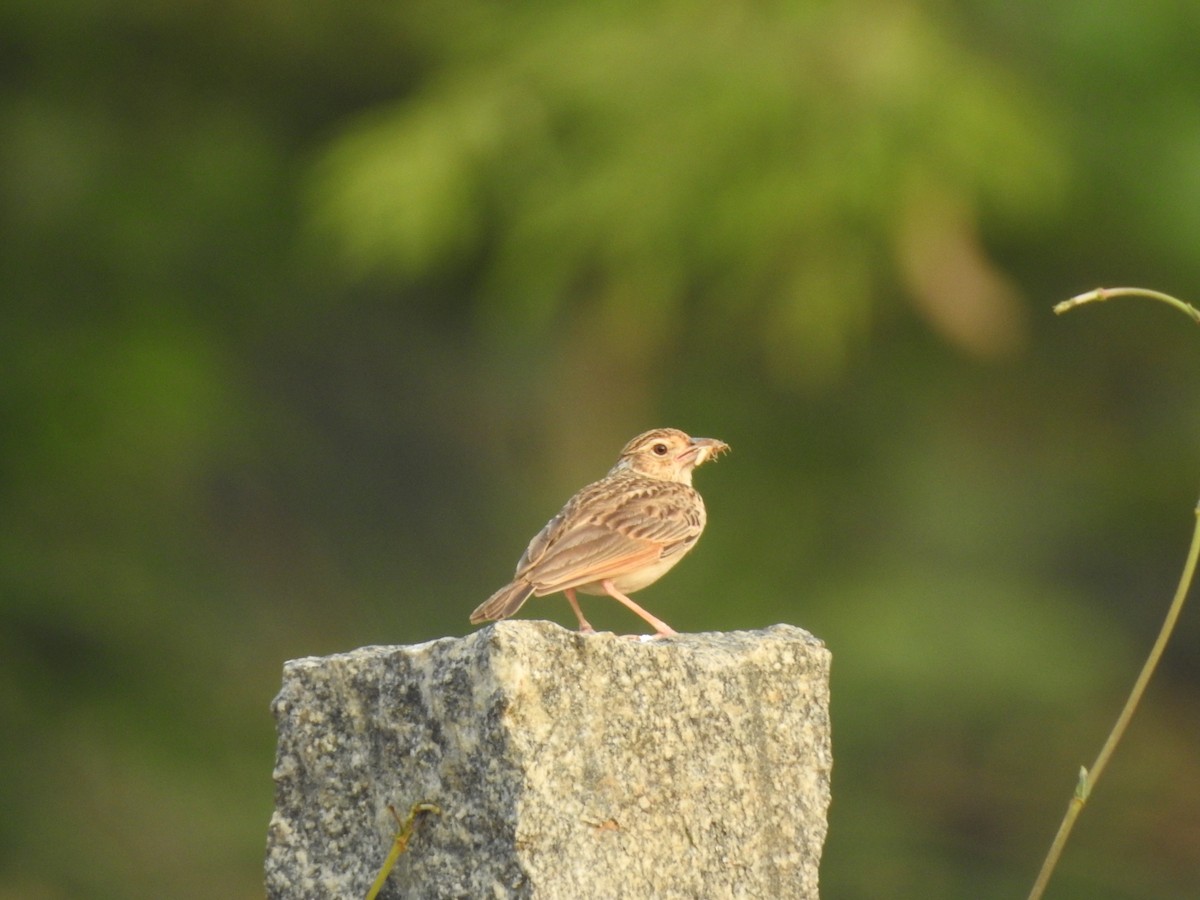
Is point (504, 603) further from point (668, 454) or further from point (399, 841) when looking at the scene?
point (668, 454)

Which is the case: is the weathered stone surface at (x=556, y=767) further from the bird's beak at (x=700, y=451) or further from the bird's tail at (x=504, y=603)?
the bird's beak at (x=700, y=451)

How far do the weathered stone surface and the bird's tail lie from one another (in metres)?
1.30

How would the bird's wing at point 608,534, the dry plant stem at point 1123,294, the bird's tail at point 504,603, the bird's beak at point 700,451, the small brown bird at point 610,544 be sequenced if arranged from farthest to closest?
the bird's beak at point 700,451 < the bird's wing at point 608,534 < the small brown bird at point 610,544 < the bird's tail at point 504,603 < the dry plant stem at point 1123,294

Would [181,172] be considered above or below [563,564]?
above

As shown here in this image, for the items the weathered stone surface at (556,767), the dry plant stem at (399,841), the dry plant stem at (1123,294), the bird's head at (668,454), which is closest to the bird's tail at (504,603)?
the weathered stone surface at (556,767)

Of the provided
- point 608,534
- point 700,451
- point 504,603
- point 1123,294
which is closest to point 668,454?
point 700,451

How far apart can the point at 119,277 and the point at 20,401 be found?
6.32 ft

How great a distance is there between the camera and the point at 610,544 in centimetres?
649

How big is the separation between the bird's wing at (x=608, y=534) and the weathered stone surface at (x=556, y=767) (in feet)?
6.17

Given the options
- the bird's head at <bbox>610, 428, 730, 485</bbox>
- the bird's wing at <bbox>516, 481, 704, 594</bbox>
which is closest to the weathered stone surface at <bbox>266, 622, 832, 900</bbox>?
the bird's wing at <bbox>516, 481, 704, 594</bbox>

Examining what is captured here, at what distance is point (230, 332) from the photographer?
66.3ft

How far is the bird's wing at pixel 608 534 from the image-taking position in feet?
20.5

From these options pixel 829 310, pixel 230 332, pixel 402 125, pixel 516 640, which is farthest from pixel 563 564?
pixel 230 332

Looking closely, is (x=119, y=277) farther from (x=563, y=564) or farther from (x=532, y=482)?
(x=563, y=564)
